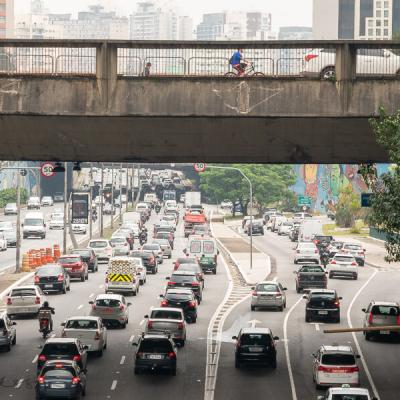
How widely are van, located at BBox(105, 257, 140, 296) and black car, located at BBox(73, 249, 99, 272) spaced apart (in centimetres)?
1520

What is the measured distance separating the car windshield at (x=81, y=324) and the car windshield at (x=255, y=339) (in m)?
5.58

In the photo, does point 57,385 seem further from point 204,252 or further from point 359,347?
point 204,252

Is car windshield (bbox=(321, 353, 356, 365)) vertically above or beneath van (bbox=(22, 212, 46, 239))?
above

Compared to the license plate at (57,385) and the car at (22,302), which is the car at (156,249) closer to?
the car at (22,302)

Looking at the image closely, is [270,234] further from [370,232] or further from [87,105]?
[87,105]

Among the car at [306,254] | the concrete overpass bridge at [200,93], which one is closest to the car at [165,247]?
the car at [306,254]

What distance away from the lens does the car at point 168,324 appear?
49.0 meters

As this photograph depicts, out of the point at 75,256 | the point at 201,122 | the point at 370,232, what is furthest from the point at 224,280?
the point at 370,232

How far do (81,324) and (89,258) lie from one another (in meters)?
39.3

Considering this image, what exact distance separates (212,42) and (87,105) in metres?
3.97

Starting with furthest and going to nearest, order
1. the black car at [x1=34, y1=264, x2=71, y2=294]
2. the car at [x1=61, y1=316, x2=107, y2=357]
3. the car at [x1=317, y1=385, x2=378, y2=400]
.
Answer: the black car at [x1=34, y1=264, x2=71, y2=294]
the car at [x1=61, y1=316, x2=107, y2=357]
the car at [x1=317, y1=385, x2=378, y2=400]

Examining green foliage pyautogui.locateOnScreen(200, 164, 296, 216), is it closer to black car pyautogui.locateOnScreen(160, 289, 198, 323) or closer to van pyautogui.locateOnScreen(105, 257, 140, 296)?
van pyautogui.locateOnScreen(105, 257, 140, 296)

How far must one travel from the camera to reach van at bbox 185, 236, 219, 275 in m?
88.2

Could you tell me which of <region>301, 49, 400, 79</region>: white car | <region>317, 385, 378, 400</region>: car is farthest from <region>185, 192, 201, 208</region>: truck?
<region>317, 385, 378, 400</region>: car
